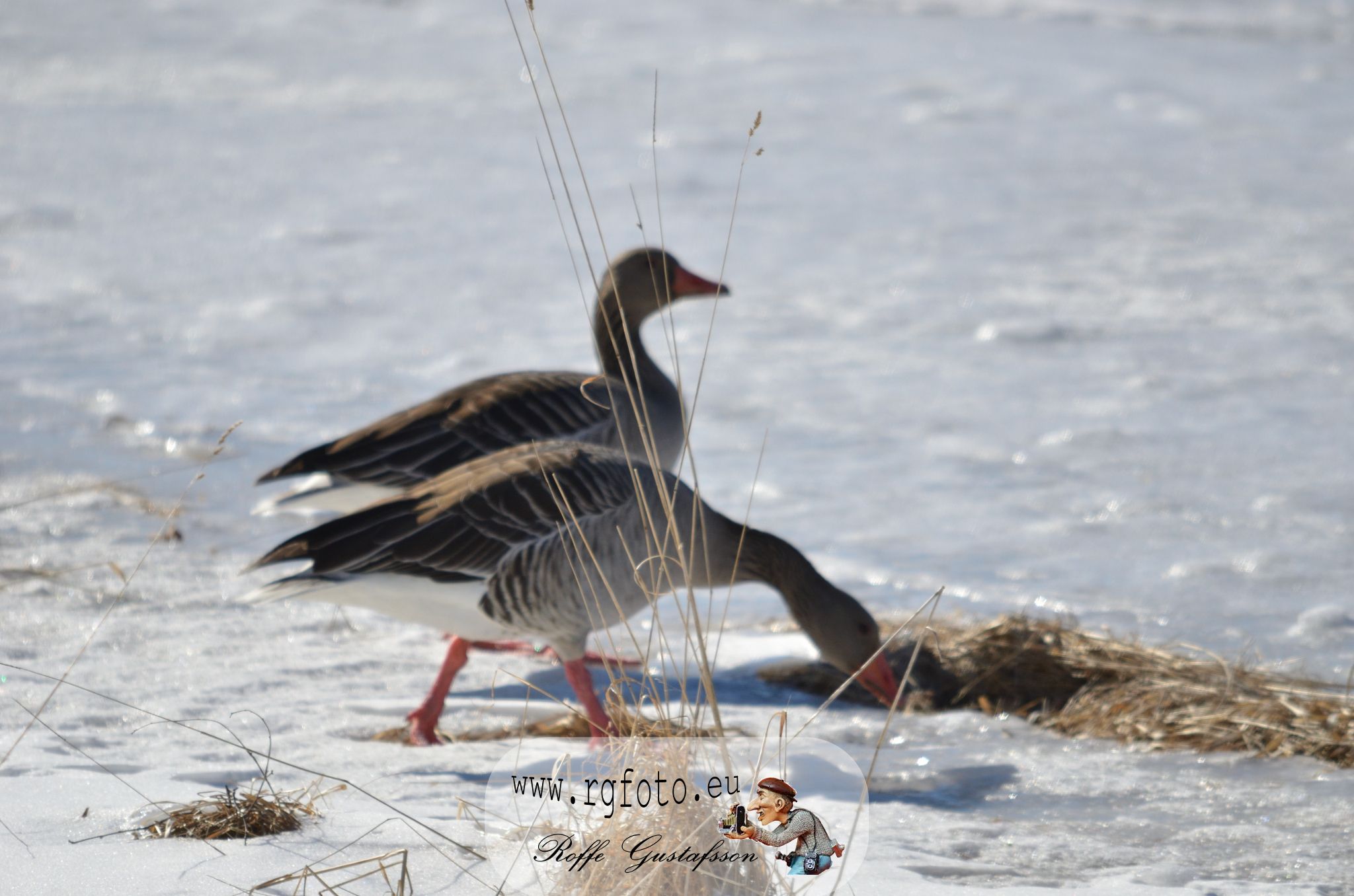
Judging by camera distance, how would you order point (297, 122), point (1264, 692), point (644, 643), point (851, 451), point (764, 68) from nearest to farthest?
point (1264, 692)
point (644, 643)
point (851, 451)
point (297, 122)
point (764, 68)

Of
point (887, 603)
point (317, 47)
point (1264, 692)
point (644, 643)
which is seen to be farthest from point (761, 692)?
point (317, 47)

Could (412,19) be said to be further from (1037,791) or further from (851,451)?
(1037,791)

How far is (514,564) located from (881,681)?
1.25 meters

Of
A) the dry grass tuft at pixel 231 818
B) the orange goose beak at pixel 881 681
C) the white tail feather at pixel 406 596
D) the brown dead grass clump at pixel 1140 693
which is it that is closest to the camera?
the dry grass tuft at pixel 231 818

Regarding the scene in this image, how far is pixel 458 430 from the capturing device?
5441 millimetres

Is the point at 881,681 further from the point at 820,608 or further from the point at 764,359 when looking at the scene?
the point at 764,359

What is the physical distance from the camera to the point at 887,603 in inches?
213

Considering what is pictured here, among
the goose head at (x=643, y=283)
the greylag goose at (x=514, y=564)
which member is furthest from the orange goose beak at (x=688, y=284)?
the greylag goose at (x=514, y=564)

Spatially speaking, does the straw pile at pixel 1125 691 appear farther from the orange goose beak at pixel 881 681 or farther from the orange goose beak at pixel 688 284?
the orange goose beak at pixel 688 284

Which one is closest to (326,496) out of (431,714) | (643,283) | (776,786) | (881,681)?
(431,714)

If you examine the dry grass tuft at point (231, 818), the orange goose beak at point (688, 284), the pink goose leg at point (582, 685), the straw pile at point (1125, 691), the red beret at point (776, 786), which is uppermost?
the orange goose beak at point (688, 284)

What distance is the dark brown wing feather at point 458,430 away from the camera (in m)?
5.29

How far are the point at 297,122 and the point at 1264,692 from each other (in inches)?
505

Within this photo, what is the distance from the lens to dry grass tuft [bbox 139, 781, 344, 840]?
295 cm
